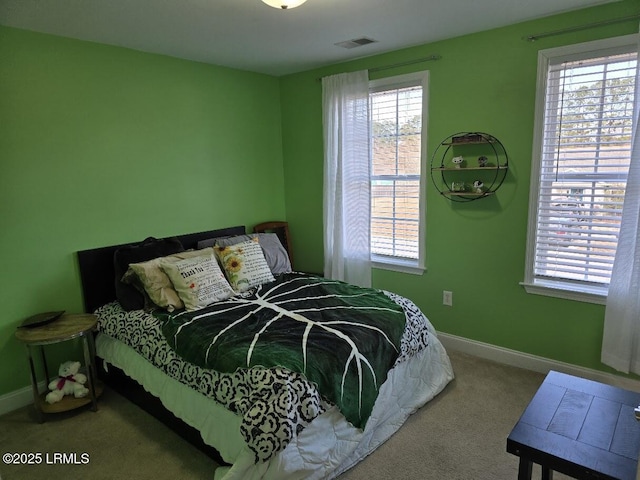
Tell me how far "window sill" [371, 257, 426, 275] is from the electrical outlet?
25cm

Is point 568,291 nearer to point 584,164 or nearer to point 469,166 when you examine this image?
point 584,164

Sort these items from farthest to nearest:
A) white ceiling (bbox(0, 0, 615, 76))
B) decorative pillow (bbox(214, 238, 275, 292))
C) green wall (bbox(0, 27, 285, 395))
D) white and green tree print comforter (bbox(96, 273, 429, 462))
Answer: decorative pillow (bbox(214, 238, 275, 292)), green wall (bbox(0, 27, 285, 395)), white ceiling (bbox(0, 0, 615, 76)), white and green tree print comforter (bbox(96, 273, 429, 462))

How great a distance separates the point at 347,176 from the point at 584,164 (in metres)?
1.81

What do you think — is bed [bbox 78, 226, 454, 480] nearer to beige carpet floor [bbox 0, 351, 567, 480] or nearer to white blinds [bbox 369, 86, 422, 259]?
beige carpet floor [bbox 0, 351, 567, 480]

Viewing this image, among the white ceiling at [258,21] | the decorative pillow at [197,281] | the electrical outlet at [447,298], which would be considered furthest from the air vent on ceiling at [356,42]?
the electrical outlet at [447,298]

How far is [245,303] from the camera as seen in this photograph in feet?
8.95

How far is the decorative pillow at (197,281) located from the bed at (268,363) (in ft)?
0.03

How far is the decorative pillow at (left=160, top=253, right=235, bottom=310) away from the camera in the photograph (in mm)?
2701

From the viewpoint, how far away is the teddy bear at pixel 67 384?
261 cm

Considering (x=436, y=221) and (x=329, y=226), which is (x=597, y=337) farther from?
(x=329, y=226)

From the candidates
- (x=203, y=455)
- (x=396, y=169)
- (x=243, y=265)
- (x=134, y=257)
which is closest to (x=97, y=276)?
(x=134, y=257)

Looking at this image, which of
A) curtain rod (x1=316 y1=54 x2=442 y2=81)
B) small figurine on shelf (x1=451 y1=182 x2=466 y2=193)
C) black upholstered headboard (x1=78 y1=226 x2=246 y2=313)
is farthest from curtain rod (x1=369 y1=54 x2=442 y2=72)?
black upholstered headboard (x1=78 y1=226 x2=246 y2=313)

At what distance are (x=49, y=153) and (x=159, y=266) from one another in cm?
103

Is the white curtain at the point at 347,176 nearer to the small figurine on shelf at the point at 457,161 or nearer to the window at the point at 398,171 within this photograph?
the window at the point at 398,171
